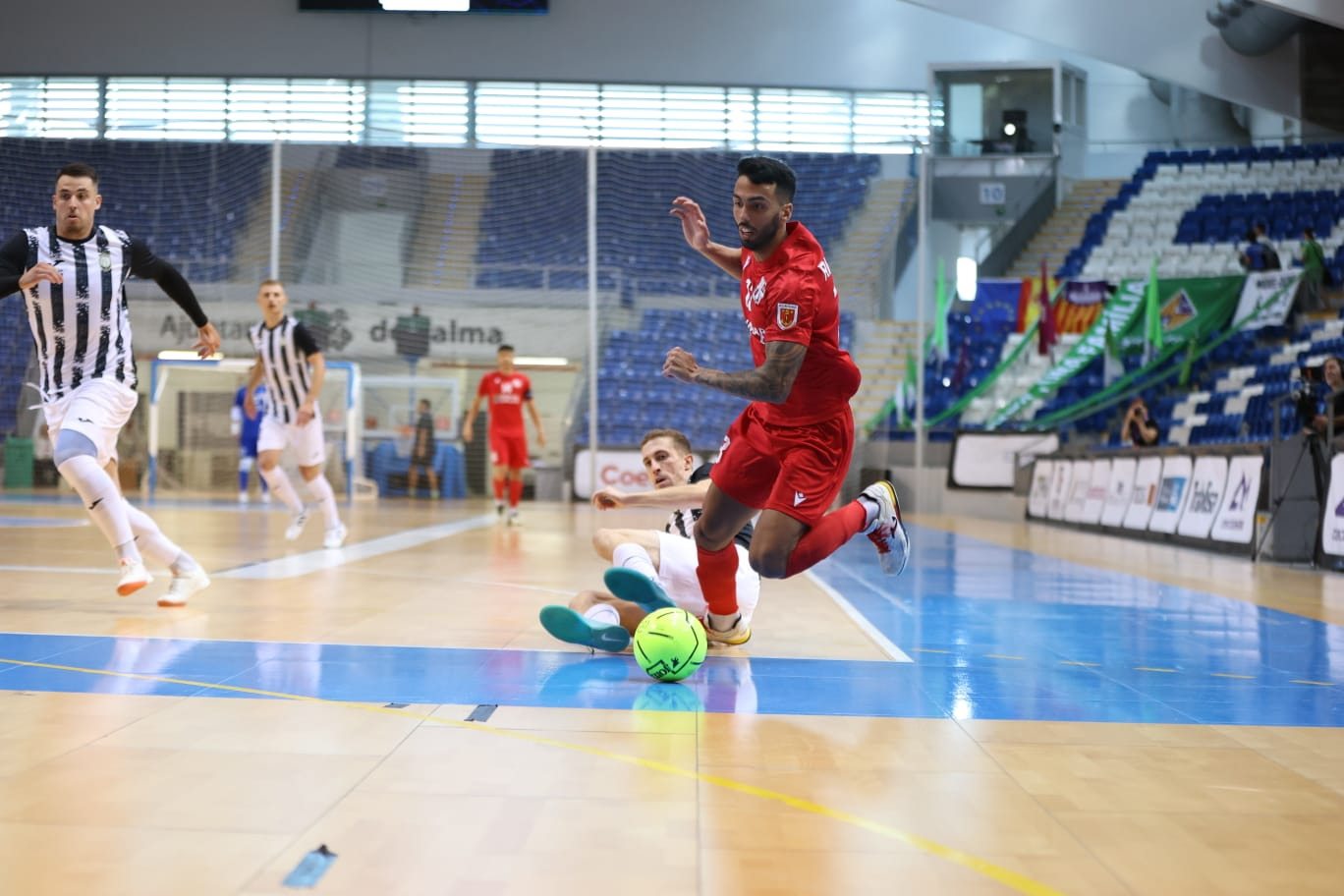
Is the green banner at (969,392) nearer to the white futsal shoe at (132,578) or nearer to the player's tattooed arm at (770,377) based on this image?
the white futsal shoe at (132,578)

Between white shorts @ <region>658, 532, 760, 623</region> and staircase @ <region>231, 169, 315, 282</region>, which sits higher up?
staircase @ <region>231, 169, 315, 282</region>

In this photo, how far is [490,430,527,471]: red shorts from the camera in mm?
14609

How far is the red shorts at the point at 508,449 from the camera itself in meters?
14.6

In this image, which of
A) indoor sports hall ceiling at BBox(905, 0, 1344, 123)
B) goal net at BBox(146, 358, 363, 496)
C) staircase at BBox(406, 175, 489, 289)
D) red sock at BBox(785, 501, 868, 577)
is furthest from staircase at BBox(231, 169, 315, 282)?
red sock at BBox(785, 501, 868, 577)

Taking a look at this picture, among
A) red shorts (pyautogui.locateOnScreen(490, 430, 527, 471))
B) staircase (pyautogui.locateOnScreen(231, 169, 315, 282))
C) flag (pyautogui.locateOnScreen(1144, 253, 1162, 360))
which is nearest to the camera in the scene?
red shorts (pyautogui.locateOnScreen(490, 430, 527, 471))

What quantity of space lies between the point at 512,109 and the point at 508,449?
13.9m

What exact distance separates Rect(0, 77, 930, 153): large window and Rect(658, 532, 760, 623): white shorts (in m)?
19.6

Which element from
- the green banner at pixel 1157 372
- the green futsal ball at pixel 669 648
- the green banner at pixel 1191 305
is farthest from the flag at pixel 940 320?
the green futsal ball at pixel 669 648

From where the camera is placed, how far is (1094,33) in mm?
20297

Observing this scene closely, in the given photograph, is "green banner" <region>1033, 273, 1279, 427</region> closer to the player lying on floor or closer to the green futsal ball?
the player lying on floor

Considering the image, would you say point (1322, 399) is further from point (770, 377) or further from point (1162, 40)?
point (770, 377)

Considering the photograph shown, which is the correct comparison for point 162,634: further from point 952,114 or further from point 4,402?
point 952,114

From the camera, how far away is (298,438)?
1029cm

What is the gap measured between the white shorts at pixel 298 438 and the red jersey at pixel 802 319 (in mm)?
6559
